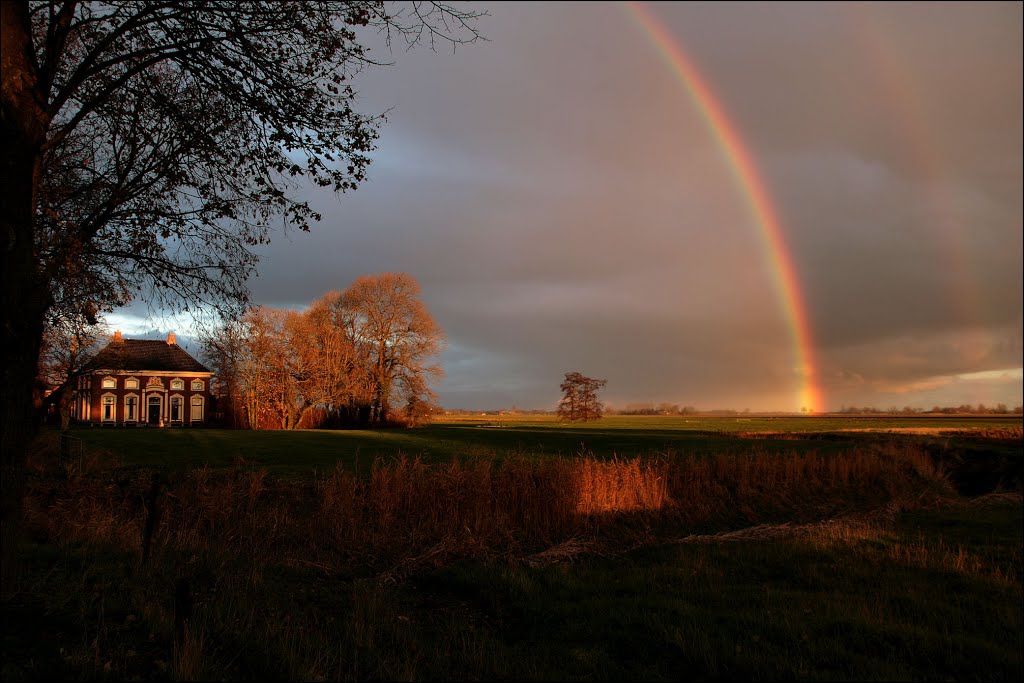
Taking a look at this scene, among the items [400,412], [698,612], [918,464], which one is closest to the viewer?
[698,612]

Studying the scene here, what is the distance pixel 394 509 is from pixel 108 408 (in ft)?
244

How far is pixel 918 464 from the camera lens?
3372 centimetres

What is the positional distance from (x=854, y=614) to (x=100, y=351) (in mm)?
24070

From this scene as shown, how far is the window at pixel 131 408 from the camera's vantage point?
75625 mm

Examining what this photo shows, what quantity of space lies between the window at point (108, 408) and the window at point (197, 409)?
8489 millimetres

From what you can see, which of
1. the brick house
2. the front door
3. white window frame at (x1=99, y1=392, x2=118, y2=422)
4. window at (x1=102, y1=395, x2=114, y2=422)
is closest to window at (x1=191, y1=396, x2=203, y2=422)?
the brick house

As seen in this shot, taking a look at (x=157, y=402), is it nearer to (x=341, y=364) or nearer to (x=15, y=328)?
(x=341, y=364)

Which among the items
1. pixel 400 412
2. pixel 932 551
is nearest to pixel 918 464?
pixel 932 551

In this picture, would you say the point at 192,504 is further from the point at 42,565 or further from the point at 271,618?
the point at 271,618

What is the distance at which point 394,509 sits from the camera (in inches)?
605

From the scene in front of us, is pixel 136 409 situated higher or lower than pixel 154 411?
higher

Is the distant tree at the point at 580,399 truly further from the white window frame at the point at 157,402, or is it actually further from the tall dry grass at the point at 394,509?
the tall dry grass at the point at 394,509

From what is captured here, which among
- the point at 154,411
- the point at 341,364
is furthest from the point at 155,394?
the point at 341,364

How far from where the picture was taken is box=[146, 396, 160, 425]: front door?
7669 centimetres
